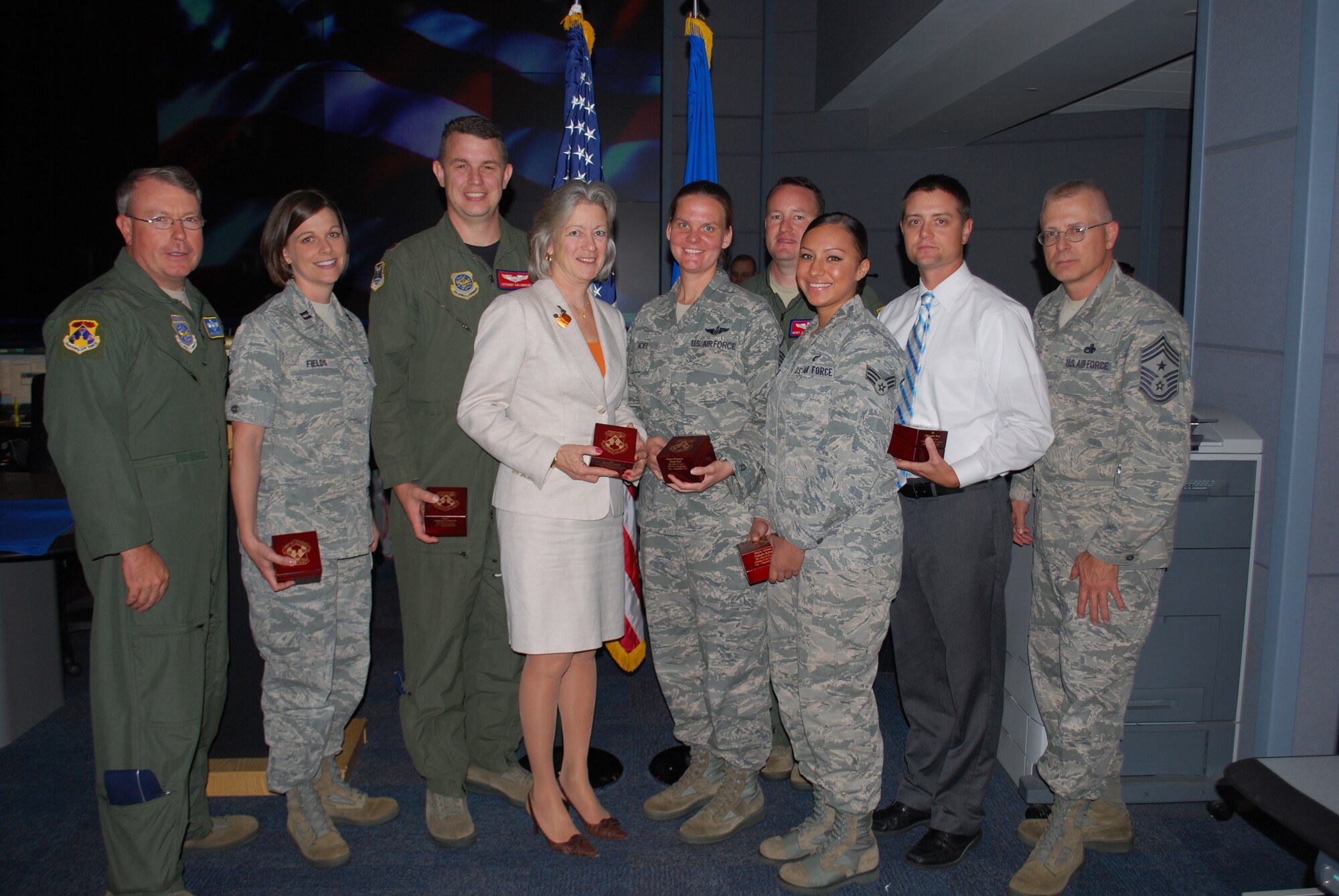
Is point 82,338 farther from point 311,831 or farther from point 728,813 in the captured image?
point 728,813

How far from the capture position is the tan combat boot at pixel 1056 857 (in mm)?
2352

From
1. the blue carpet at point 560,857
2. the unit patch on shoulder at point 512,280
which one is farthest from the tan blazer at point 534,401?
the blue carpet at point 560,857

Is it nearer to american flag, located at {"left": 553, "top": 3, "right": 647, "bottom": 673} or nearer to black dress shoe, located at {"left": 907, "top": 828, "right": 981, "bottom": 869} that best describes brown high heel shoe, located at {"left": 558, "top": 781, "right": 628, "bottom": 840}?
black dress shoe, located at {"left": 907, "top": 828, "right": 981, "bottom": 869}

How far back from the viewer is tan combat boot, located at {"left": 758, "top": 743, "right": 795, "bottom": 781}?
3010 mm

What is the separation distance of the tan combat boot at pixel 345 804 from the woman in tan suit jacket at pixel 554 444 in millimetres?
672

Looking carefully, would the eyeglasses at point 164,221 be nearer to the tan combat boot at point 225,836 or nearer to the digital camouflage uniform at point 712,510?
the digital camouflage uniform at point 712,510

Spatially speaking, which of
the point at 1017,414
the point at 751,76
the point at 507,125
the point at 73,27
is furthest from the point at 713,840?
the point at 73,27

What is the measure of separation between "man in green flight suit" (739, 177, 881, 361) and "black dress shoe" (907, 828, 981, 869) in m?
0.63

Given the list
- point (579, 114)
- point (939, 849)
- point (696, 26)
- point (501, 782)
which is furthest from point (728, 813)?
point (696, 26)

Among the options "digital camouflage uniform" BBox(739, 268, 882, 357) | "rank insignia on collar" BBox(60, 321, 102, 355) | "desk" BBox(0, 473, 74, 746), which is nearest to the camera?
"rank insignia on collar" BBox(60, 321, 102, 355)

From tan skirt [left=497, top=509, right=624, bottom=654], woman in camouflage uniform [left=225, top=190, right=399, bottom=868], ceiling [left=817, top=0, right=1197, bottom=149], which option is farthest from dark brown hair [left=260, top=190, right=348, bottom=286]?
ceiling [left=817, top=0, right=1197, bottom=149]

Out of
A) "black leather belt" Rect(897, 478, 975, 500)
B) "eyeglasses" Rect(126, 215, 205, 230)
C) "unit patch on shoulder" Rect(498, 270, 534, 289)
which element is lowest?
"black leather belt" Rect(897, 478, 975, 500)

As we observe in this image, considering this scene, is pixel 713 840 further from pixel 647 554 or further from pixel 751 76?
pixel 751 76

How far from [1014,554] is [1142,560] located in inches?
28.0
